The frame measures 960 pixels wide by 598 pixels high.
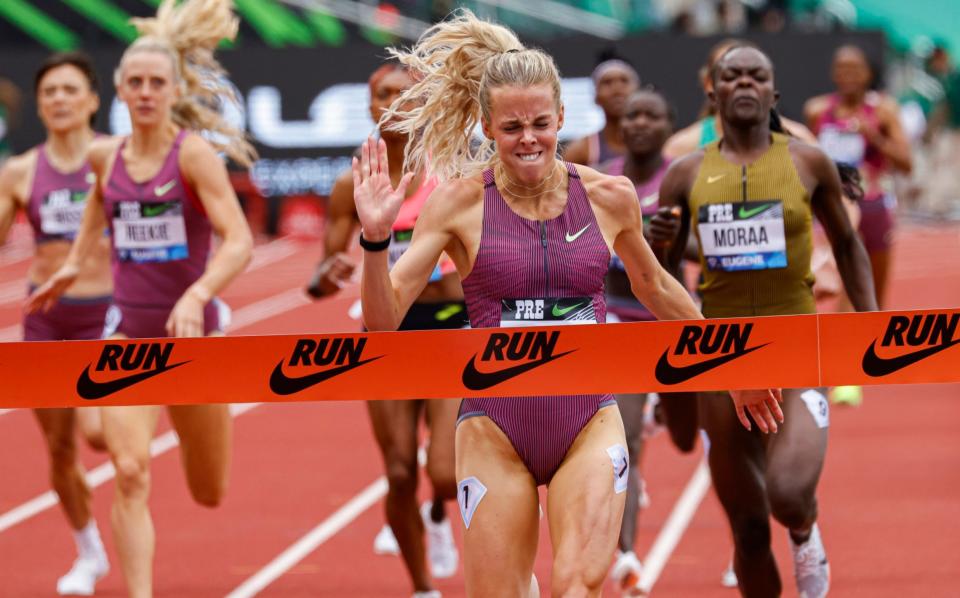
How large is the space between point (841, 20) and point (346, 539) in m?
18.9

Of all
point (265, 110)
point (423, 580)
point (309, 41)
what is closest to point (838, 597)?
point (423, 580)

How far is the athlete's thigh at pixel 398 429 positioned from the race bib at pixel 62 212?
2.06 metres

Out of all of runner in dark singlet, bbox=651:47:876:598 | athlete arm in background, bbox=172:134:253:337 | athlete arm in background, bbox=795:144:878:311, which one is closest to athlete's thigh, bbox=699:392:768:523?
runner in dark singlet, bbox=651:47:876:598

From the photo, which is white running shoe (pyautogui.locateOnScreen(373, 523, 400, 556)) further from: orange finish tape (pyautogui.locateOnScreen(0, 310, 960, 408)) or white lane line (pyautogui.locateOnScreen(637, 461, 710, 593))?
orange finish tape (pyautogui.locateOnScreen(0, 310, 960, 408))

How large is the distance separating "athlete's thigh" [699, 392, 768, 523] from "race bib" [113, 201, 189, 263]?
94.1 inches

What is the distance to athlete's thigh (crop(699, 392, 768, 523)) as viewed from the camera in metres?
6.20

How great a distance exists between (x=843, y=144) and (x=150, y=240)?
643cm

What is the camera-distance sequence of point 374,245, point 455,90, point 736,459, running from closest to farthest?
point 374,245, point 455,90, point 736,459

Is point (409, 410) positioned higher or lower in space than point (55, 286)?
lower

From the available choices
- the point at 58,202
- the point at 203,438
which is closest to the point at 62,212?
the point at 58,202

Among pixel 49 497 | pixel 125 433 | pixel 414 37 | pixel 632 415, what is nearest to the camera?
pixel 125 433

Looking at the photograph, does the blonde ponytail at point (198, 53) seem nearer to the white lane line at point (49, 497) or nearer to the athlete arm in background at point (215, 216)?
the athlete arm in background at point (215, 216)

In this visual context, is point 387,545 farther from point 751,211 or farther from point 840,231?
point 840,231

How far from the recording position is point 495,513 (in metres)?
4.75
